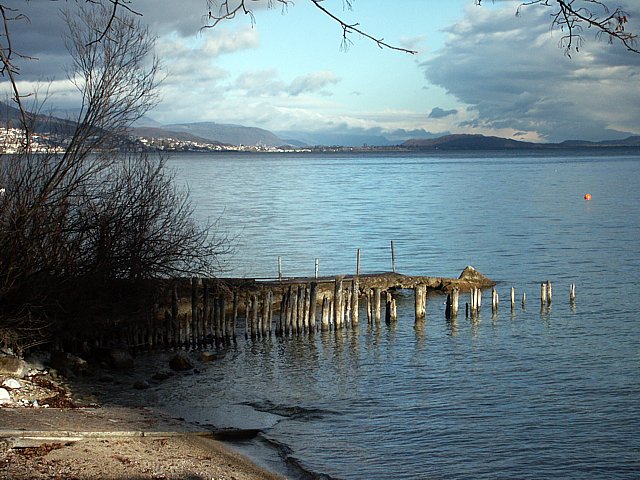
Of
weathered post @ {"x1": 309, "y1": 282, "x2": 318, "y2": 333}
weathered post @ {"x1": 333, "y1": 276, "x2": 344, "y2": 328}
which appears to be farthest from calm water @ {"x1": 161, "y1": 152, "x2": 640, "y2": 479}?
weathered post @ {"x1": 333, "y1": 276, "x2": 344, "y2": 328}

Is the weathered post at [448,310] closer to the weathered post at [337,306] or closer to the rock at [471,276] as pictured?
the weathered post at [337,306]

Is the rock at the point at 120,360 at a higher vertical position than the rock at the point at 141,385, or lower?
higher

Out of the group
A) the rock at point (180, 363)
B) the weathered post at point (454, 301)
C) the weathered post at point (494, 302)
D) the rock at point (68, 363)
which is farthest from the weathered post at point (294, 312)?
the weathered post at point (494, 302)

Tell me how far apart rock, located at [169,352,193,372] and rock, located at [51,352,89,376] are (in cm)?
232

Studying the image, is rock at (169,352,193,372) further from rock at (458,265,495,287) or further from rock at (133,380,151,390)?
rock at (458,265,495,287)

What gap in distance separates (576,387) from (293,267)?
19986 mm

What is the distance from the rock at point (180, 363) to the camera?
20.9 metres

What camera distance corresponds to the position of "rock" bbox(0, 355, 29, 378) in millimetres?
16452

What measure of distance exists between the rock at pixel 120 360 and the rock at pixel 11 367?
3.71 m

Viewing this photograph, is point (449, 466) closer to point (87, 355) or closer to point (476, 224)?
point (87, 355)

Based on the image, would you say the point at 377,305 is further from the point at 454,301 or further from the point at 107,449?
the point at 107,449

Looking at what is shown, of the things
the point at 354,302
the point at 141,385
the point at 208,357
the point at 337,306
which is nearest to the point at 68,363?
the point at 141,385

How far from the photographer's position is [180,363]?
68.8 feet

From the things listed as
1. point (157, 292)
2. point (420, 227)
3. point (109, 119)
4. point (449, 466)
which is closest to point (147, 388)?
point (157, 292)
